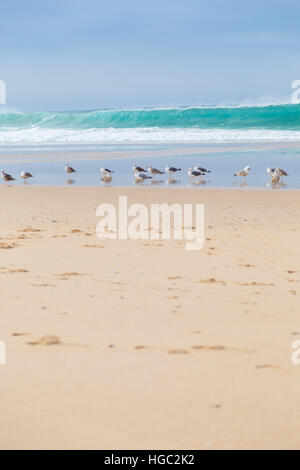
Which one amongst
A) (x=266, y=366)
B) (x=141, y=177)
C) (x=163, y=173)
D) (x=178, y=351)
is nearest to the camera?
(x=266, y=366)

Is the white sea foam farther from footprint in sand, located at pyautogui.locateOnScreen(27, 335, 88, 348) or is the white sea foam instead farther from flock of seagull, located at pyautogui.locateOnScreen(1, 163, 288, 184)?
footprint in sand, located at pyautogui.locateOnScreen(27, 335, 88, 348)

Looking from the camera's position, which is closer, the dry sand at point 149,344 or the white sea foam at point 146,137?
the dry sand at point 149,344

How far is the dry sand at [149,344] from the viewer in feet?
11.2

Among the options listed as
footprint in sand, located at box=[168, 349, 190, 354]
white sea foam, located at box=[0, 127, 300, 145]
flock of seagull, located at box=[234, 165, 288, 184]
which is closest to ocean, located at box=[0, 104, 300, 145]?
white sea foam, located at box=[0, 127, 300, 145]

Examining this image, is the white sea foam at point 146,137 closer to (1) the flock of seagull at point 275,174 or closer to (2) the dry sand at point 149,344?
(1) the flock of seagull at point 275,174

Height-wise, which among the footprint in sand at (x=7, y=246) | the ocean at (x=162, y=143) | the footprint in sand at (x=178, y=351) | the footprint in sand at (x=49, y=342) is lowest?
the footprint in sand at (x=178, y=351)

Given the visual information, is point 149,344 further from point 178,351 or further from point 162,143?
point 162,143

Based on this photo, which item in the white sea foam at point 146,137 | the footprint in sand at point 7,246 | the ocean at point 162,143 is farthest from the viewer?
the white sea foam at point 146,137

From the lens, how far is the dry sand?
11.2 ft

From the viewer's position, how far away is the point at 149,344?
454 centimetres

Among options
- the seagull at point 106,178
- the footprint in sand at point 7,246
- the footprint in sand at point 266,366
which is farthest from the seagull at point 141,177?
the footprint in sand at point 266,366

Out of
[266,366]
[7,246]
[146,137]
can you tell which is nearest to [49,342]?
[266,366]

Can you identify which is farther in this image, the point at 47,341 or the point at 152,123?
the point at 152,123

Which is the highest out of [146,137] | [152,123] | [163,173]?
[152,123]
